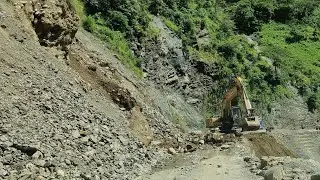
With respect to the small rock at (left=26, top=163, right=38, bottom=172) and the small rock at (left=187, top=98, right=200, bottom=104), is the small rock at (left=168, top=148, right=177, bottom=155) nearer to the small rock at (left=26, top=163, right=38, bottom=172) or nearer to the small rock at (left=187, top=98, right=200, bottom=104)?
the small rock at (left=26, top=163, right=38, bottom=172)

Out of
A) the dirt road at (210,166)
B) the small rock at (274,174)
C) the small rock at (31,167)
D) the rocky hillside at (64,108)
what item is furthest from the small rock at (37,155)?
the small rock at (274,174)

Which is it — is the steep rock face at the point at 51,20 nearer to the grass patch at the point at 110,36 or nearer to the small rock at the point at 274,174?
the grass patch at the point at 110,36

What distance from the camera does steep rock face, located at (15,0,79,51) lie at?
1631cm

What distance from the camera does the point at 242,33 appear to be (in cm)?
4131

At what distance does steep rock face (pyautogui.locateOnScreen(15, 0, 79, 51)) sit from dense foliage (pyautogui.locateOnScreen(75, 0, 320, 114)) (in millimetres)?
6131

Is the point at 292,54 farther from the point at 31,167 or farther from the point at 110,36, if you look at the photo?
the point at 31,167

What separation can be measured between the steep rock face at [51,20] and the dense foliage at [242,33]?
6.13 meters

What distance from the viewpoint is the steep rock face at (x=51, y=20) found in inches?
642

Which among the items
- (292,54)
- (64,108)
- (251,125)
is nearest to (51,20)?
(64,108)

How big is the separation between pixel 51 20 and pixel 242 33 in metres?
26.5

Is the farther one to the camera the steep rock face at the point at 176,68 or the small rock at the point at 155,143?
the steep rock face at the point at 176,68

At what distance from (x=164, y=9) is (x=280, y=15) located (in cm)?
1754

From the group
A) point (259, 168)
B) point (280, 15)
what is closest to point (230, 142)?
point (259, 168)

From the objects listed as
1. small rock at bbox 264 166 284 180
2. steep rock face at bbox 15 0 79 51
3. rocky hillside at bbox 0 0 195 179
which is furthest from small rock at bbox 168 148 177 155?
steep rock face at bbox 15 0 79 51
